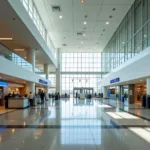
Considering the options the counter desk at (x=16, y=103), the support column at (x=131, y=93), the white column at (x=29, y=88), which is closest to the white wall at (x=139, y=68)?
the support column at (x=131, y=93)

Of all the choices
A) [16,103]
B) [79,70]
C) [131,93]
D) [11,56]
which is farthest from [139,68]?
[79,70]

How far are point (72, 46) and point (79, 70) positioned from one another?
37.2ft

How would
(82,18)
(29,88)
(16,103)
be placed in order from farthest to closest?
(82,18) < (29,88) < (16,103)

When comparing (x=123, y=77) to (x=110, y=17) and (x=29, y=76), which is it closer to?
(x=110, y=17)

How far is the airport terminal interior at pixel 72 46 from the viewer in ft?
20.8

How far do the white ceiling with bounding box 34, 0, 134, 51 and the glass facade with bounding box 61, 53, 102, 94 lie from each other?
580 inches

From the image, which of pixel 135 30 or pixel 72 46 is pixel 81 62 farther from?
pixel 135 30

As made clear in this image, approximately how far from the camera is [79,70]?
48.3 metres

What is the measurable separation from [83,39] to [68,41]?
119 inches

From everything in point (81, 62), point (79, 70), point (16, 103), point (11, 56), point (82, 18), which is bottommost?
point (16, 103)

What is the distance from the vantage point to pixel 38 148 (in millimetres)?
5129

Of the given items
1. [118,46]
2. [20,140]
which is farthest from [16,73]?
[118,46]

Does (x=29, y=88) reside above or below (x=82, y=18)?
below

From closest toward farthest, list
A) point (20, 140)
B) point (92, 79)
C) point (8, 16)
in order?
1. point (20, 140)
2. point (8, 16)
3. point (92, 79)
